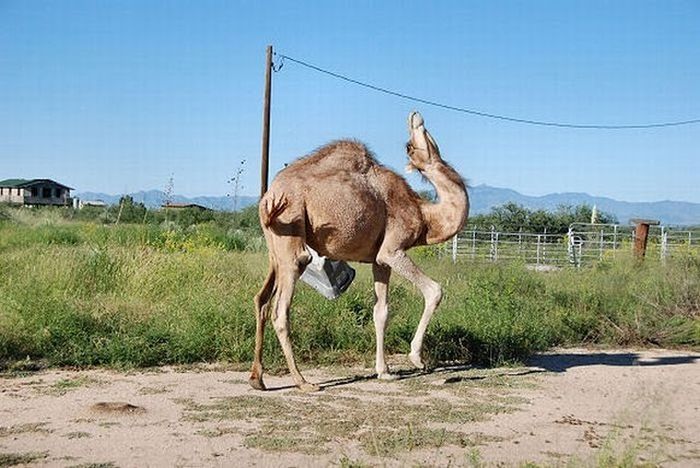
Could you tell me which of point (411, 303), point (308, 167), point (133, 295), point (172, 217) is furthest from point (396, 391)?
point (172, 217)

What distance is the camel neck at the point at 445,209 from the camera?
33.4ft

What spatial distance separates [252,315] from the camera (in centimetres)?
1120

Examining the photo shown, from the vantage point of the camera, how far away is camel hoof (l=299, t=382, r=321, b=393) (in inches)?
360

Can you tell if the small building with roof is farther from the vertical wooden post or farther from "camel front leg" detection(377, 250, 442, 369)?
"camel front leg" detection(377, 250, 442, 369)

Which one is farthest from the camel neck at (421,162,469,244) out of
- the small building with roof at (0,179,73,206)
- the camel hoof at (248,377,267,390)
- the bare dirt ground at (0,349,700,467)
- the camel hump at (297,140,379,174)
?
the small building with roof at (0,179,73,206)

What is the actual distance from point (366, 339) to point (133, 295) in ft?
12.9

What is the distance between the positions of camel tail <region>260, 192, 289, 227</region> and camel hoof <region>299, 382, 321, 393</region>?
1828 mm


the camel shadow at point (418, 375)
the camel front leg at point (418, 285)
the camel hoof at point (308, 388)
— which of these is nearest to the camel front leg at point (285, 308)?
the camel hoof at point (308, 388)

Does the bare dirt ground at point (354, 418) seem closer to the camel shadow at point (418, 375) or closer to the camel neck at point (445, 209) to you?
the camel shadow at point (418, 375)

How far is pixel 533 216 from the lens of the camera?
56.6 metres

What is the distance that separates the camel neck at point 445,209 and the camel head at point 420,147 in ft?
0.48

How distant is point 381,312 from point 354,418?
2.37 metres

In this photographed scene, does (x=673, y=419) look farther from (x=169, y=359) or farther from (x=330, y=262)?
(x=169, y=359)

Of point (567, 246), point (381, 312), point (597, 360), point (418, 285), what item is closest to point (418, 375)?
point (381, 312)
